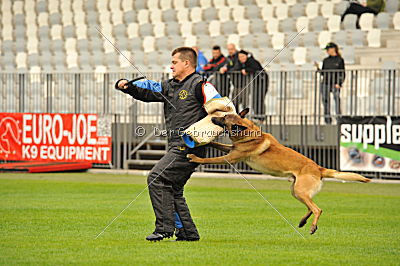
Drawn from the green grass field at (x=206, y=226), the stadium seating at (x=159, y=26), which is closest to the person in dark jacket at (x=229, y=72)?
the stadium seating at (x=159, y=26)

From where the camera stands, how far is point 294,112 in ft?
60.3

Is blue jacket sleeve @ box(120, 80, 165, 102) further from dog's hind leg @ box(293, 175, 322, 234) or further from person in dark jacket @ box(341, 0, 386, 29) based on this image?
person in dark jacket @ box(341, 0, 386, 29)

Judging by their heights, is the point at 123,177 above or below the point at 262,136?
below

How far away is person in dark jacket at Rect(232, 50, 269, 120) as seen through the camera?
18203 millimetres

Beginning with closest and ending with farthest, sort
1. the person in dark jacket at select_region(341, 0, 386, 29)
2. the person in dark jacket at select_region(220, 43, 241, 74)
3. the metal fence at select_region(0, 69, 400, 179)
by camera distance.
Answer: the metal fence at select_region(0, 69, 400, 179) → the person in dark jacket at select_region(220, 43, 241, 74) → the person in dark jacket at select_region(341, 0, 386, 29)

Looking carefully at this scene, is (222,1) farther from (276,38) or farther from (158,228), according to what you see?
(158,228)

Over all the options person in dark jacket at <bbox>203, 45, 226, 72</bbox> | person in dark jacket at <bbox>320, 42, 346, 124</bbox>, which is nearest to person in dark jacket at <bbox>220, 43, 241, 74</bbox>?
person in dark jacket at <bbox>203, 45, 226, 72</bbox>

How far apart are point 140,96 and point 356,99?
34.6 ft

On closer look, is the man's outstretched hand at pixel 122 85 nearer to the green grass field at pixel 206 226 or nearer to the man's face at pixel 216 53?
the green grass field at pixel 206 226

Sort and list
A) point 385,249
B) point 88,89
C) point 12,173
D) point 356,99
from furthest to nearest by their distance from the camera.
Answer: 1. point 88,89
2. point 12,173
3. point 356,99
4. point 385,249

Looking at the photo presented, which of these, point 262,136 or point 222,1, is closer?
point 262,136

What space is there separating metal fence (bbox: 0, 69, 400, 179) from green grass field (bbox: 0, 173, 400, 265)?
2049 millimetres

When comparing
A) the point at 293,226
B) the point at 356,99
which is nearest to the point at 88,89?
the point at 356,99

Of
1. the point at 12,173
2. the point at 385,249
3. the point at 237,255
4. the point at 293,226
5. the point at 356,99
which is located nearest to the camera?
the point at 237,255
